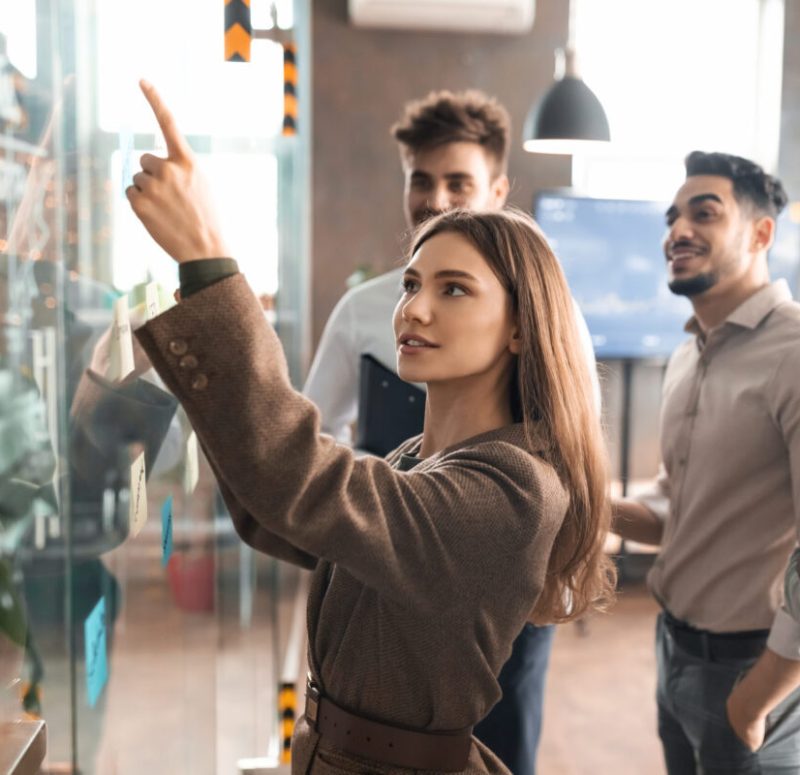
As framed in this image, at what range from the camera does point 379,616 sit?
101 cm

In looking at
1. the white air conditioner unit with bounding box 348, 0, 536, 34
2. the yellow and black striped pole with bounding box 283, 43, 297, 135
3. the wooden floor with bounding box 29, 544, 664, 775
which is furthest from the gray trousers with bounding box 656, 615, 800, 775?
the white air conditioner unit with bounding box 348, 0, 536, 34

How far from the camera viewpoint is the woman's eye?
3.56 ft

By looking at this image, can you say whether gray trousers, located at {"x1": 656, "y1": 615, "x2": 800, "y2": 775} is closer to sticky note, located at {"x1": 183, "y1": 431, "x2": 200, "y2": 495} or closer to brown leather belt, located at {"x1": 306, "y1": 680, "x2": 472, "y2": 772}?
brown leather belt, located at {"x1": 306, "y1": 680, "x2": 472, "y2": 772}

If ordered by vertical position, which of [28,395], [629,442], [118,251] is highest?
[118,251]

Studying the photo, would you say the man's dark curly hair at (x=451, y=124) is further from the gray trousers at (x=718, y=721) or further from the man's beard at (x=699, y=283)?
the gray trousers at (x=718, y=721)

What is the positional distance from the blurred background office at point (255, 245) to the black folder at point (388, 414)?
1.09 ft

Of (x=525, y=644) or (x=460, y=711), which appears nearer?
(x=460, y=711)

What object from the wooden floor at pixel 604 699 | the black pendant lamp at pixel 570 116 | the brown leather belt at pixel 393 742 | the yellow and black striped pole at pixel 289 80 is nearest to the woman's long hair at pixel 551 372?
the brown leather belt at pixel 393 742

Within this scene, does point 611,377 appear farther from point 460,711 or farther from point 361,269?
point 460,711

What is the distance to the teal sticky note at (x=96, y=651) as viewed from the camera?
0.94 metres

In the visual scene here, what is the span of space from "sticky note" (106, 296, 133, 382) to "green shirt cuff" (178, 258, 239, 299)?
230 millimetres

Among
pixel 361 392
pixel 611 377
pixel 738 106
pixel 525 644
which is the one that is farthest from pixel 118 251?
pixel 738 106

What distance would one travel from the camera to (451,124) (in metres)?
2.14

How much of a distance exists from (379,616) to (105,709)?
11.9 inches
